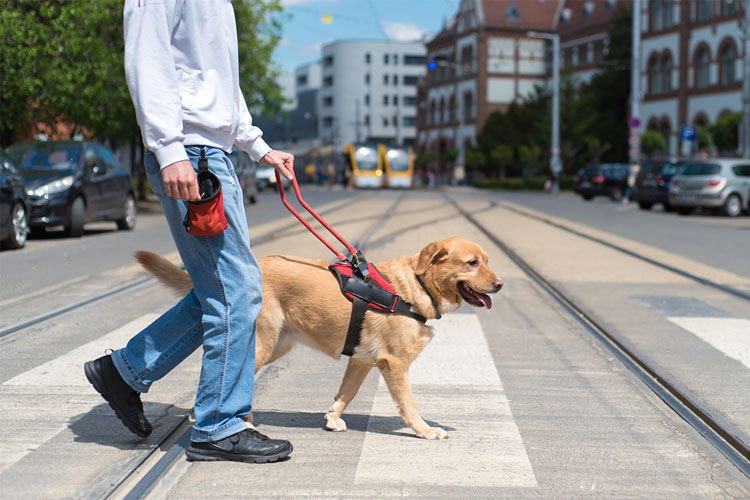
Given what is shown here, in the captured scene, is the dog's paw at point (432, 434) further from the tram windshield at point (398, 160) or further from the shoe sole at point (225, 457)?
the tram windshield at point (398, 160)

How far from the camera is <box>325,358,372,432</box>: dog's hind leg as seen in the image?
4.58 metres

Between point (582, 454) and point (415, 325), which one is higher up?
point (415, 325)

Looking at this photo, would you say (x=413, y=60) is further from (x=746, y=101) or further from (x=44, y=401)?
(x=44, y=401)

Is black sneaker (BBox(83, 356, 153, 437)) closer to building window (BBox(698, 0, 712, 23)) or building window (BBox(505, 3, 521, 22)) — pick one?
building window (BBox(698, 0, 712, 23))

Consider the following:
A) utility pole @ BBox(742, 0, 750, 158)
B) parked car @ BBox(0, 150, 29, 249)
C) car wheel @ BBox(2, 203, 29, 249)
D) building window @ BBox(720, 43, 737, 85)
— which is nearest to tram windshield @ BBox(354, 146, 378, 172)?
building window @ BBox(720, 43, 737, 85)

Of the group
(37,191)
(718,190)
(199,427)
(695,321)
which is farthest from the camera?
(718,190)

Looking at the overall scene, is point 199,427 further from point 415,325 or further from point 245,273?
point 415,325

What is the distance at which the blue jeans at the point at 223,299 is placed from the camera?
12.8 feet

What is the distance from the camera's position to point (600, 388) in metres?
5.68

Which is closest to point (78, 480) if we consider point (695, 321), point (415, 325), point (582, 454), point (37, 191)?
point (415, 325)

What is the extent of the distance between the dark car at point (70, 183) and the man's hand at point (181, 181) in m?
13.6

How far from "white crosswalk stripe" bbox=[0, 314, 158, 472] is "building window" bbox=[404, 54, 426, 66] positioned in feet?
451

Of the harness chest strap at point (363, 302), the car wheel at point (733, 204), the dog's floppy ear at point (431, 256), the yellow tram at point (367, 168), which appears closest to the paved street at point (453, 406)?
the harness chest strap at point (363, 302)

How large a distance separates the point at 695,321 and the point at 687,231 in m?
13.4
